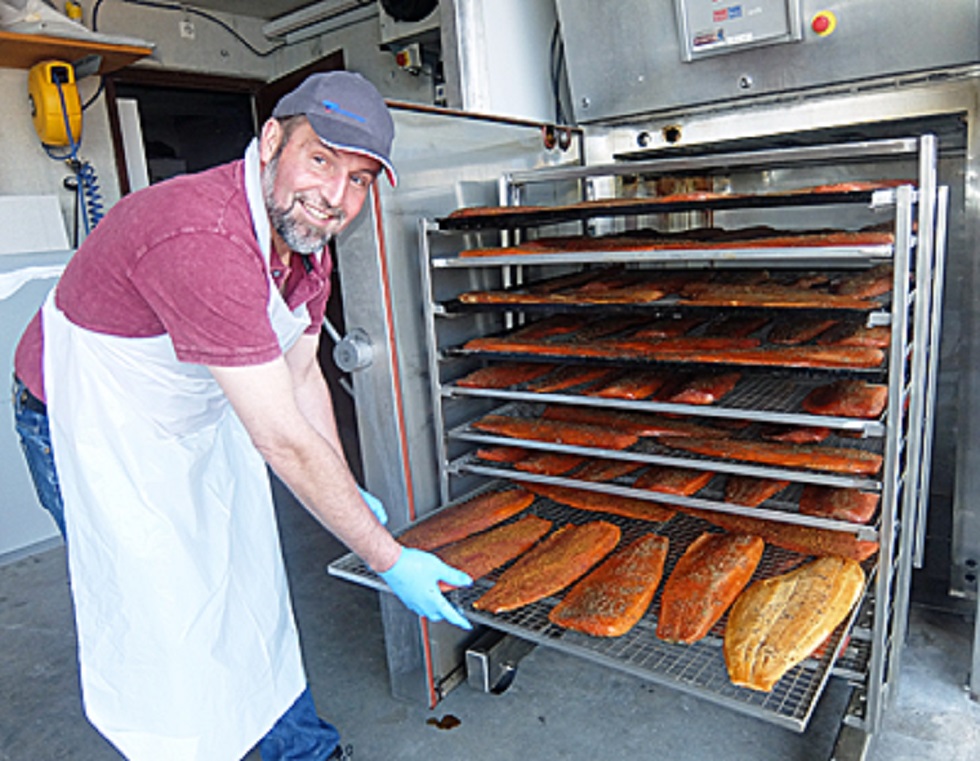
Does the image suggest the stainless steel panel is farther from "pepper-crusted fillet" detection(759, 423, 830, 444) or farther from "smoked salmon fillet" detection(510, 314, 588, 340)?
"pepper-crusted fillet" detection(759, 423, 830, 444)

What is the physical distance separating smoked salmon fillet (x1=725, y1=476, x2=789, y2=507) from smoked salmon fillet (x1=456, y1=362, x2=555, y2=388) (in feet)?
2.05

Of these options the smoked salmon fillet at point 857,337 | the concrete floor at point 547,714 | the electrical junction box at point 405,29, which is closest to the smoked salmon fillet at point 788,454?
the smoked salmon fillet at point 857,337

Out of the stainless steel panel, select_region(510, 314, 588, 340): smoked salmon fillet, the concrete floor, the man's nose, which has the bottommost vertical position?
the concrete floor

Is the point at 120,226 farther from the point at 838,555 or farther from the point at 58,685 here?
the point at 58,685

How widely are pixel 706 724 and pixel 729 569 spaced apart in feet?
2.13

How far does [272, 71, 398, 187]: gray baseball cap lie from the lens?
138cm

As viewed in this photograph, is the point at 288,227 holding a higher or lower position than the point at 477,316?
higher

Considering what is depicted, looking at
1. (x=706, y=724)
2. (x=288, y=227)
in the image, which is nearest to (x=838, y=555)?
(x=706, y=724)

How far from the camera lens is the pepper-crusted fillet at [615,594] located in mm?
1549

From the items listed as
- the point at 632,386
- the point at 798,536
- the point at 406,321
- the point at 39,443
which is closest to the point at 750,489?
the point at 798,536

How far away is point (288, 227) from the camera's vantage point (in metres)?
1.50

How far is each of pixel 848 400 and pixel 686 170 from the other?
2.44ft

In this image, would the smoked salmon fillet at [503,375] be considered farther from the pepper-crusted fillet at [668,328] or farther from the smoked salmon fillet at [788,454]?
the smoked salmon fillet at [788,454]

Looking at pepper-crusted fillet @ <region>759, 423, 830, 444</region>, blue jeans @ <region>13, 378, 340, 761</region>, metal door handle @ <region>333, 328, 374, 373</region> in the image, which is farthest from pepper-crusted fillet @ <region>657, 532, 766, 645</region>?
blue jeans @ <region>13, 378, 340, 761</region>
